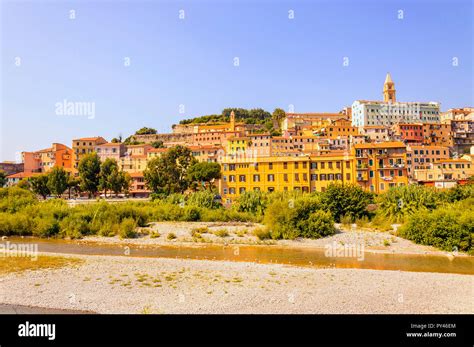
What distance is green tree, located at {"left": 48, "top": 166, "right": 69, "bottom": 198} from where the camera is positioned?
221ft

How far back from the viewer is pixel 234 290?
1605 cm

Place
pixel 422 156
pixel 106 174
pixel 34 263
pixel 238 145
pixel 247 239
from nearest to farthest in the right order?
pixel 34 263, pixel 247 239, pixel 106 174, pixel 422 156, pixel 238 145

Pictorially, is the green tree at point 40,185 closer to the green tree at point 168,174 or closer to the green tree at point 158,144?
the green tree at point 168,174

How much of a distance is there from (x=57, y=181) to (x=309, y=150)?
5367cm

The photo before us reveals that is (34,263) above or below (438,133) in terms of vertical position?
below

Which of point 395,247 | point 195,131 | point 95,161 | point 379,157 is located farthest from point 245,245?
point 195,131

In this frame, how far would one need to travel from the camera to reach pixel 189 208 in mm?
43062

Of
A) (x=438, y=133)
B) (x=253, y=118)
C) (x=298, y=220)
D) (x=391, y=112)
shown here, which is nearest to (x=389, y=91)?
(x=391, y=112)

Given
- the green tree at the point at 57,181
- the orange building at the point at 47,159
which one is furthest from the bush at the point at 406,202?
the orange building at the point at 47,159

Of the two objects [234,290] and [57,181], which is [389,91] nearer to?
[57,181]

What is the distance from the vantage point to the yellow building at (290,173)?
51.2 meters

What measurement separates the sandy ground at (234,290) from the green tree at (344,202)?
17015 mm

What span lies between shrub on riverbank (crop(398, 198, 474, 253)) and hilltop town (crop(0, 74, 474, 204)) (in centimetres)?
1790

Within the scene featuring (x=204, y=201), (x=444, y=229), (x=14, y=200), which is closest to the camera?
(x=444, y=229)
